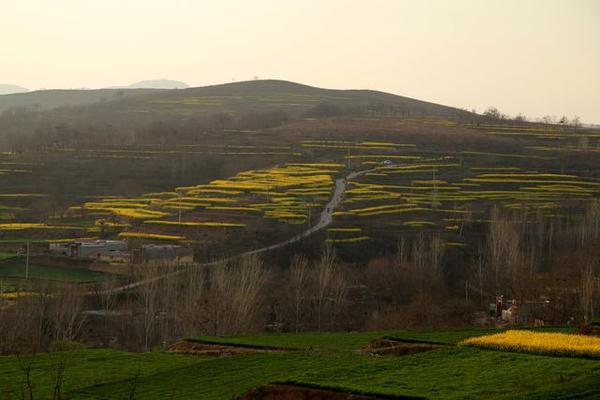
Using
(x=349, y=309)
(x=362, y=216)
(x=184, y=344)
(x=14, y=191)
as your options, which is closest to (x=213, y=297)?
(x=349, y=309)

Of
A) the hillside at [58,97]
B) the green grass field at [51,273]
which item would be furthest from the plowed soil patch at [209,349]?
the hillside at [58,97]

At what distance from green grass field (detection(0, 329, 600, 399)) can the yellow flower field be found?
0.56 metres

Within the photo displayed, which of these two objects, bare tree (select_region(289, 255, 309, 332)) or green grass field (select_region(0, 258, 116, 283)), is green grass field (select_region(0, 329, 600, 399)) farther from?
green grass field (select_region(0, 258, 116, 283))

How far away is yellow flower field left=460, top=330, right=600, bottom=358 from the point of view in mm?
20375

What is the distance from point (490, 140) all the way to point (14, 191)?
47789 mm

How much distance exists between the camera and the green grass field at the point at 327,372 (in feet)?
57.8

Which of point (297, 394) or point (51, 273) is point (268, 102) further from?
point (297, 394)

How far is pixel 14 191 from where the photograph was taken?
77.8 meters

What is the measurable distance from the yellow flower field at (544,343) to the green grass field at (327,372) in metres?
0.56

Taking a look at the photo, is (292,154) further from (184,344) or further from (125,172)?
(184,344)

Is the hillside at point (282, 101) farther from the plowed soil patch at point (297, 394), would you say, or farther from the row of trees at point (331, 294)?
the plowed soil patch at point (297, 394)

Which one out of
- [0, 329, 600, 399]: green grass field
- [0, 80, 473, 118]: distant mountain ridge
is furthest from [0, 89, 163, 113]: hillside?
[0, 329, 600, 399]: green grass field

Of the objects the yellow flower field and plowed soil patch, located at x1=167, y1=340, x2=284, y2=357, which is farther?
plowed soil patch, located at x1=167, y1=340, x2=284, y2=357

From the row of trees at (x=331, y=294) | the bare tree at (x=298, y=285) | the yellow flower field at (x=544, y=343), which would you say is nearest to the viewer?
the yellow flower field at (x=544, y=343)
